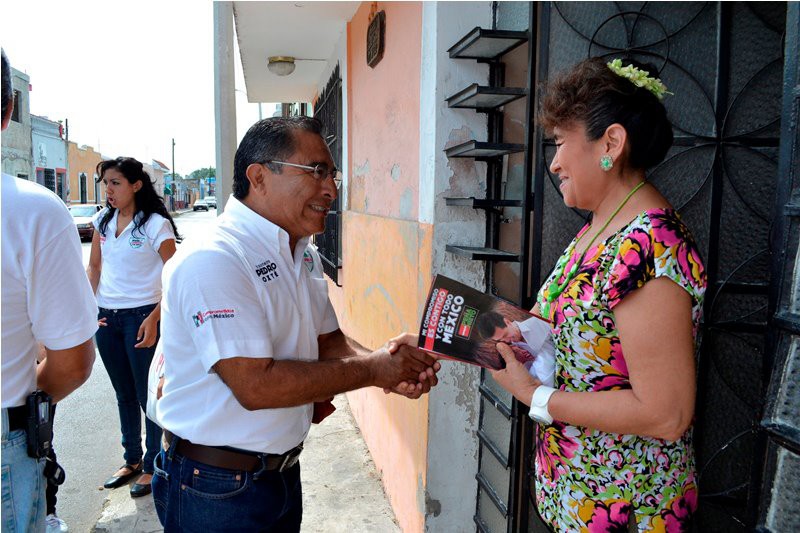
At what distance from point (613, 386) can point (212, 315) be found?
1.05 meters

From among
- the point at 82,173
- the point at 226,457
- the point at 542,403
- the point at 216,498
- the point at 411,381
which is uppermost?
the point at 82,173

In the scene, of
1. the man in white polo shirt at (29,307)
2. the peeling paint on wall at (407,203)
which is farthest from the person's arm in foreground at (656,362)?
the peeling paint on wall at (407,203)

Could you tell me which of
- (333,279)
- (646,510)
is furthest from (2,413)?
(333,279)

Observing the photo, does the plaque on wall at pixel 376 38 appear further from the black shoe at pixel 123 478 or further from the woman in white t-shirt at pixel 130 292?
the black shoe at pixel 123 478

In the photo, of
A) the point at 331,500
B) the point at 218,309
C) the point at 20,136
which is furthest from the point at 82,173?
the point at 218,309

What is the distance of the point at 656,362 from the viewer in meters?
1.36

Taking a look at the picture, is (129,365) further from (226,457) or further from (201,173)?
(201,173)

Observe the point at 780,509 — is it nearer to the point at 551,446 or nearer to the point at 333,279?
the point at 551,446

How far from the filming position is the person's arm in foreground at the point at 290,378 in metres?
1.62

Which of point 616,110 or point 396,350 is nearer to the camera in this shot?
point 616,110

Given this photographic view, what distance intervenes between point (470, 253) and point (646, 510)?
1100 millimetres

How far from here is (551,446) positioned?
1688 mm

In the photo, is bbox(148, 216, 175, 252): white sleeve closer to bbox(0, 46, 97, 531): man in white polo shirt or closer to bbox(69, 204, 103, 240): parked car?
bbox(0, 46, 97, 531): man in white polo shirt

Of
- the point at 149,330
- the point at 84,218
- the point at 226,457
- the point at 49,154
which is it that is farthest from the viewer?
the point at 49,154
